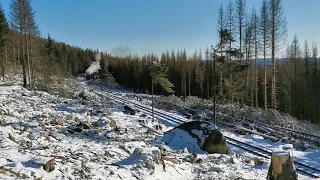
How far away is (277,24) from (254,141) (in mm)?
16220

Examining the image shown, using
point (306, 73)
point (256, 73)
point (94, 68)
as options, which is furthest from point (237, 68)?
point (94, 68)

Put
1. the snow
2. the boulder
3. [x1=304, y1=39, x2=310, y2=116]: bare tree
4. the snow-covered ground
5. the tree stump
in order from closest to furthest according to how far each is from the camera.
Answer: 1. the snow-covered ground
2. the tree stump
3. the boulder
4. [x1=304, y1=39, x2=310, y2=116]: bare tree
5. the snow

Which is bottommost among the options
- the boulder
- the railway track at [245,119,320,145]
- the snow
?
the railway track at [245,119,320,145]

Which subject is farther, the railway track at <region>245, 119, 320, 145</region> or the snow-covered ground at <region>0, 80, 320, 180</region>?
the railway track at <region>245, 119, 320, 145</region>

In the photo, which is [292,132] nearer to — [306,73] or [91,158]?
[91,158]

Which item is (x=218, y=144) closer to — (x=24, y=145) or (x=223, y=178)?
(x=223, y=178)

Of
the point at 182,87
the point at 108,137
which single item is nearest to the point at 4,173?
the point at 108,137

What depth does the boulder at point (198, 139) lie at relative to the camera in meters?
13.4

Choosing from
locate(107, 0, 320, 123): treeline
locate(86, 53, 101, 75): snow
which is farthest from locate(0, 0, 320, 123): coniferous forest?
locate(86, 53, 101, 75): snow

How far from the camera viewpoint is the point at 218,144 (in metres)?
13.5

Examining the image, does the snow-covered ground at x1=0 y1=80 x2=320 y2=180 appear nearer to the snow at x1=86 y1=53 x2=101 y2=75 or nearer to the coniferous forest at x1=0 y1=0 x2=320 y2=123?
the coniferous forest at x1=0 y1=0 x2=320 y2=123

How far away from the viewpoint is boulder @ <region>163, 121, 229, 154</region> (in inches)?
529

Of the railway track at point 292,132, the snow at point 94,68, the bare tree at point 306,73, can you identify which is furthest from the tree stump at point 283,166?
the snow at point 94,68

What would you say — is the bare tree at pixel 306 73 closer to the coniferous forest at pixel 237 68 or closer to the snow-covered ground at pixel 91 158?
the coniferous forest at pixel 237 68
